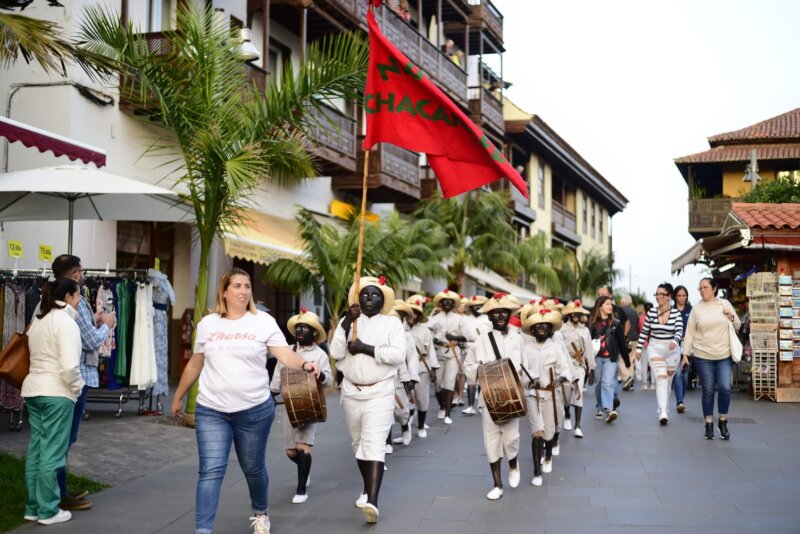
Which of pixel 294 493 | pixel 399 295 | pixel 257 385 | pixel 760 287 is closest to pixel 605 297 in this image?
pixel 760 287

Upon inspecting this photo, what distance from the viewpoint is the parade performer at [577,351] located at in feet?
41.3

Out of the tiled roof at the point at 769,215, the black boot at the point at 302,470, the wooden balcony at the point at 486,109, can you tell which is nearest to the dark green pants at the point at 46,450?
the black boot at the point at 302,470

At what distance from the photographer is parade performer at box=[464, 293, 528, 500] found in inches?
338

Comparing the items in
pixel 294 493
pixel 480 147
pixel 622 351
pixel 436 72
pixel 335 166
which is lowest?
pixel 294 493

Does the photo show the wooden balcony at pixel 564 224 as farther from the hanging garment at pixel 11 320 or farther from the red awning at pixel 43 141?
the red awning at pixel 43 141

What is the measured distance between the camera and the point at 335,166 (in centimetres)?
2392

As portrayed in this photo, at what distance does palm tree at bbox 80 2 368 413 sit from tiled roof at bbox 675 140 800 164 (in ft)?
102

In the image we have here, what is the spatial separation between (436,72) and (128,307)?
19256 mm

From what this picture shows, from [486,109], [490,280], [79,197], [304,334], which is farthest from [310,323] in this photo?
[486,109]

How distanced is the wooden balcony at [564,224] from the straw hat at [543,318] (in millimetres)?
38794

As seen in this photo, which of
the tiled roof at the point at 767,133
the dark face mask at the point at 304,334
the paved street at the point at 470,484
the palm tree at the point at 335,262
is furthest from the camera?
the tiled roof at the point at 767,133

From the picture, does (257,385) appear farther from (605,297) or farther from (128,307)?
(605,297)

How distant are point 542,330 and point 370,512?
3.04 meters

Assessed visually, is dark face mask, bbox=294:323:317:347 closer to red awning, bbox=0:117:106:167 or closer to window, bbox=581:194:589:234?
red awning, bbox=0:117:106:167
